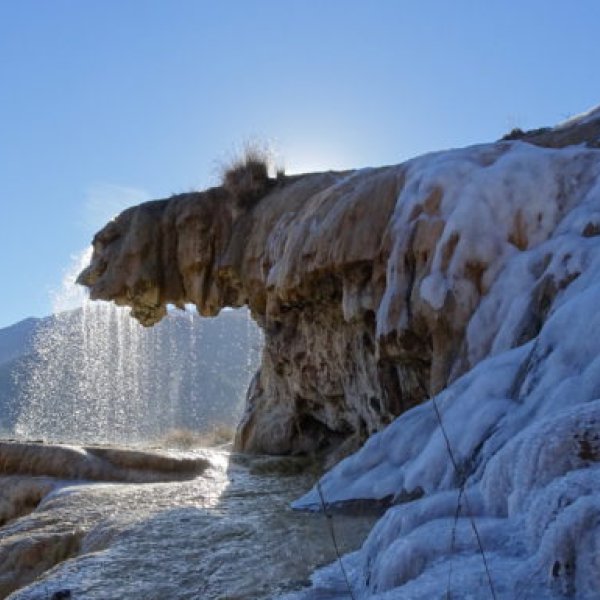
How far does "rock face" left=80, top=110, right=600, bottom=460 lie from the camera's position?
5.90 m

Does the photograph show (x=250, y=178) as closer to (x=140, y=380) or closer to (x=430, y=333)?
(x=430, y=333)

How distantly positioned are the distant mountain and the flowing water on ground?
2294cm

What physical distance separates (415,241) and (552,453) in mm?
4611

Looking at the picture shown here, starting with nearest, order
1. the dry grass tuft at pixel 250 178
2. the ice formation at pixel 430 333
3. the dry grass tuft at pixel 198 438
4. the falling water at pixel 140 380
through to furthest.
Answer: the ice formation at pixel 430 333 → the dry grass tuft at pixel 250 178 → the dry grass tuft at pixel 198 438 → the falling water at pixel 140 380

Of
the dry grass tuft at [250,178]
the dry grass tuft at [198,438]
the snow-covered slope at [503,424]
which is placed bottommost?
the dry grass tuft at [198,438]

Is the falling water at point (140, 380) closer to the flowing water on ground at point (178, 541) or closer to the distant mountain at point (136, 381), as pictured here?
the distant mountain at point (136, 381)

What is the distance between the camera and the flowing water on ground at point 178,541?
10.7 feet

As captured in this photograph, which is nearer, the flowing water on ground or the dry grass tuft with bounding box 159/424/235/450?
the flowing water on ground

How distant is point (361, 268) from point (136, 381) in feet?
105

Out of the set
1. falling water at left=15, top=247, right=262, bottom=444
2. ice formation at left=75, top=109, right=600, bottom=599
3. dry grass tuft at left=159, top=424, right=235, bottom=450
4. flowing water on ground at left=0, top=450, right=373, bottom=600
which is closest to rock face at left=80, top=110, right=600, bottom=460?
ice formation at left=75, top=109, right=600, bottom=599

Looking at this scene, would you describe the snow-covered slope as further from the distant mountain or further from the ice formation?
the distant mountain

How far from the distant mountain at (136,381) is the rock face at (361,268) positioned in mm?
17343

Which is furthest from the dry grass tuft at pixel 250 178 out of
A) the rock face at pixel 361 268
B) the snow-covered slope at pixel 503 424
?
the snow-covered slope at pixel 503 424

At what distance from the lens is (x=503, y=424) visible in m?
3.13
